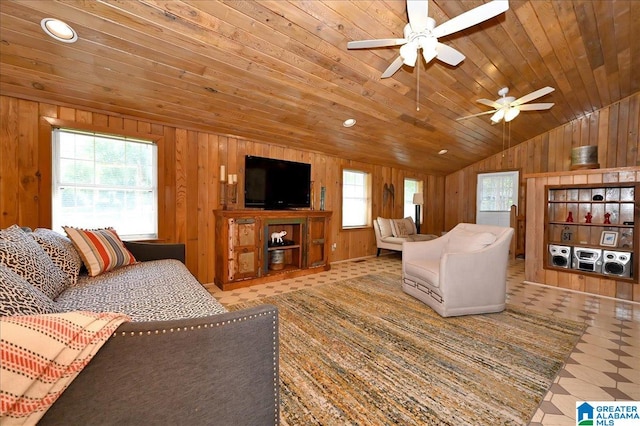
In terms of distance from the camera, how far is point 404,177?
657cm

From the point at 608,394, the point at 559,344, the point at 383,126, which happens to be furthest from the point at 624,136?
the point at 608,394

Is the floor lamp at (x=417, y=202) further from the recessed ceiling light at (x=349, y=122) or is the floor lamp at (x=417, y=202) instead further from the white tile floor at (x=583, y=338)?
the recessed ceiling light at (x=349, y=122)

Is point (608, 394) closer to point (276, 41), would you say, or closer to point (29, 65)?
point (276, 41)

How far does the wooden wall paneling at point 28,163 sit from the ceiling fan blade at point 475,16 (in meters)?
3.64

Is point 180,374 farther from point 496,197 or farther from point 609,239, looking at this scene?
point 496,197

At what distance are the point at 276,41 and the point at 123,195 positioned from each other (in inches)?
97.1

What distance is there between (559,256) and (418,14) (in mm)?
3952

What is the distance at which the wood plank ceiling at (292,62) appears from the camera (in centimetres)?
194

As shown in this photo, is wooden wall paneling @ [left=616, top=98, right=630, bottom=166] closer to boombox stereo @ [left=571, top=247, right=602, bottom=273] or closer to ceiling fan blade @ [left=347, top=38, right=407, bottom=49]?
boombox stereo @ [left=571, top=247, right=602, bottom=273]

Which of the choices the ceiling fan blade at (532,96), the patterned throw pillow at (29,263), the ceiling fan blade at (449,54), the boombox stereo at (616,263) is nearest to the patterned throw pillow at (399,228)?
the boombox stereo at (616,263)

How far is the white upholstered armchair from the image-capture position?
8.52ft

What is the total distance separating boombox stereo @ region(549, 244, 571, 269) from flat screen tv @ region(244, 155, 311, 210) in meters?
3.71

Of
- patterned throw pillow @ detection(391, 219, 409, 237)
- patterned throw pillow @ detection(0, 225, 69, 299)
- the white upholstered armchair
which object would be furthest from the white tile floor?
patterned throw pillow @ detection(0, 225, 69, 299)

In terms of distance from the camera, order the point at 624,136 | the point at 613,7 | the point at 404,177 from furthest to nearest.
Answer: the point at 404,177 → the point at 624,136 → the point at 613,7
